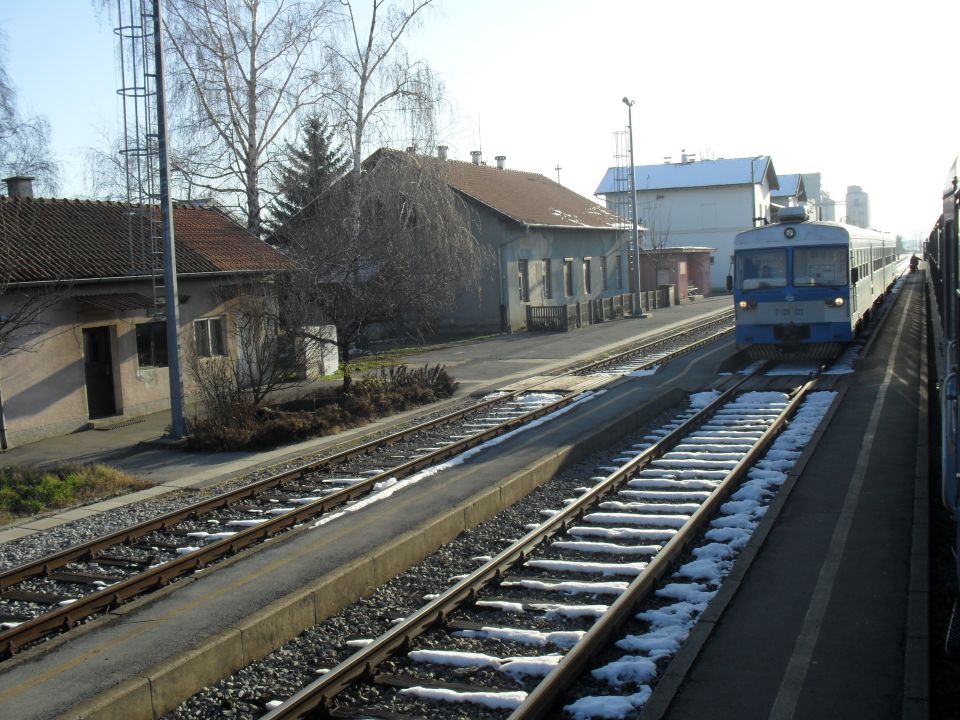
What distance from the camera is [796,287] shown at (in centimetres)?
2008

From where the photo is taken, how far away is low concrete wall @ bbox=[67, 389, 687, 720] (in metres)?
5.80

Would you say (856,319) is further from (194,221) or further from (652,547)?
(194,221)

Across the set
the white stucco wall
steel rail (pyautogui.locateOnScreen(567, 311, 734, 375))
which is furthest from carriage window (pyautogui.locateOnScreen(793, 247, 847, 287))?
the white stucco wall

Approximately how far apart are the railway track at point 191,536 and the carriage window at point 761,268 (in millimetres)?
8165

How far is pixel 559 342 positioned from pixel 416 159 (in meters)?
7.75

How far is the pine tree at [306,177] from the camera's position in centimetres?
2562

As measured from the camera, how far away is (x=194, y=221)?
2467cm

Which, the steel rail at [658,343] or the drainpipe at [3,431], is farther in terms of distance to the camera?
the steel rail at [658,343]

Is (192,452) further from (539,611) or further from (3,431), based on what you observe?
(539,611)

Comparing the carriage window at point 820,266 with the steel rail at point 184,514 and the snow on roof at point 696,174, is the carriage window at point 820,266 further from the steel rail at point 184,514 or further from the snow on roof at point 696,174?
the snow on roof at point 696,174

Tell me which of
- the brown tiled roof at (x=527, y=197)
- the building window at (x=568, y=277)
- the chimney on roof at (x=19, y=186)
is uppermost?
the brown tiled roof at (x=527, y=197)

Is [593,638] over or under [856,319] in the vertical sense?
under

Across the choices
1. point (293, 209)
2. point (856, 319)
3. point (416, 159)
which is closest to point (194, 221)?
point (416, 159)

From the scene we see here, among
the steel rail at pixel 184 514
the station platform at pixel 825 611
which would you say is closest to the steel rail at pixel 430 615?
the station platform at pixel 825 611
